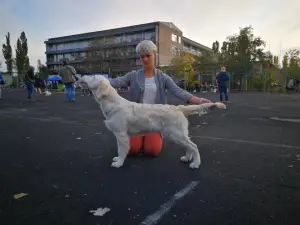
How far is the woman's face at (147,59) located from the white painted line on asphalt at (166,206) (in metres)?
2.23

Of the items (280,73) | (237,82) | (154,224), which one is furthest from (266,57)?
(154,224)

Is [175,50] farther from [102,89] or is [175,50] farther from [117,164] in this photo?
[117,164]

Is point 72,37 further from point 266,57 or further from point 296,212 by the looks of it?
point 296,212

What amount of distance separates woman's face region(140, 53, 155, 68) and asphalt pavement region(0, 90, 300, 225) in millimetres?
1698

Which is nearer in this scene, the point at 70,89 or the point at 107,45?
the point at 70,89

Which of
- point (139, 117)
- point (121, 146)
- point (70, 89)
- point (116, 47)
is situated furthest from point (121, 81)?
point (116, 47)

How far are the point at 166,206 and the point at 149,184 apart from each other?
57cm

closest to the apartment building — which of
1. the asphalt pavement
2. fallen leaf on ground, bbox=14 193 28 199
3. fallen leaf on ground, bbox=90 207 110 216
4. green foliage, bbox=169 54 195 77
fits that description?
green foliage, bbox=169 54 195 77

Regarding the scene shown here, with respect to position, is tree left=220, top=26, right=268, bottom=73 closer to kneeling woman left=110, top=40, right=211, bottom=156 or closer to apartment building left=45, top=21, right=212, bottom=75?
apartment building left=45, top=21, right=212, bottom=75

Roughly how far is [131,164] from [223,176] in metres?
1.44

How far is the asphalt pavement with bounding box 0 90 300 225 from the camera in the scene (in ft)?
7.47

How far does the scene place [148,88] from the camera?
4.32m

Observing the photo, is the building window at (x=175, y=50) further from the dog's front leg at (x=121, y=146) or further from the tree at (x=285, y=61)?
the dog's front leg at (x=121, y=146)

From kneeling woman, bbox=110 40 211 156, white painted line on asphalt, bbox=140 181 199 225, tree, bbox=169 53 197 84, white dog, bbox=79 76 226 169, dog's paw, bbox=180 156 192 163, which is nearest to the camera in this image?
white painted line on asphalt, bbox=140 181 199 225
